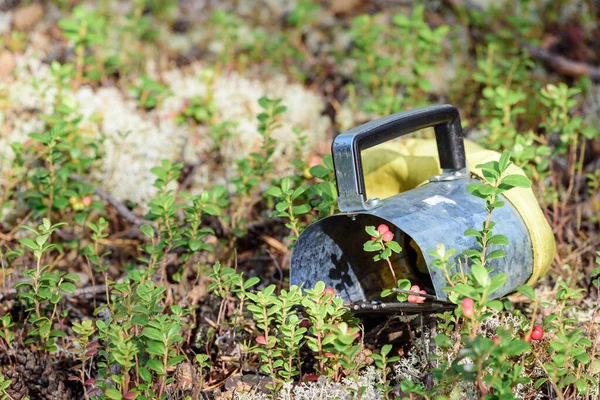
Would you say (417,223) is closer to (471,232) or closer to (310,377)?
(471,232)

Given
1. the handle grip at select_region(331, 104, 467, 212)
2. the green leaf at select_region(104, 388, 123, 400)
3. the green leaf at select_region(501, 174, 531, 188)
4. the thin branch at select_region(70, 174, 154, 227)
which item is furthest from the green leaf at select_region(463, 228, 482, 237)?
the thin branch at select_region(70, 174, 154, 227)

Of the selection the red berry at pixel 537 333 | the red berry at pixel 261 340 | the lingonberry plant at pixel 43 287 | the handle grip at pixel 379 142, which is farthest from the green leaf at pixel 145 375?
the red berry at pixel 537 333

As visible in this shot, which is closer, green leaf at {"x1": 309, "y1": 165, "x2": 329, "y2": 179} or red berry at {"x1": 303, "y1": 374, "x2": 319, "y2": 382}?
red berry at {"x1": 303, "y1": 374, "x2": 319, "y2": 382}

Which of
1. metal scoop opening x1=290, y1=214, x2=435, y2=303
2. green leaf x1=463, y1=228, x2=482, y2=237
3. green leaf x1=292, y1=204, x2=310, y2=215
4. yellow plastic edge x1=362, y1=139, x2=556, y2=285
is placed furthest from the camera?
yellow plastic edge x1=362, y1=139, x2=556, y2=285

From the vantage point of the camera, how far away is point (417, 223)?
2.01 metres

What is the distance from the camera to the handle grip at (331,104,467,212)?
205 cm

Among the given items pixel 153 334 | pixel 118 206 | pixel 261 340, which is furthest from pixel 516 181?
pixel 118 206

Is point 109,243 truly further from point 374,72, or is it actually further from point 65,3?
point 65,3

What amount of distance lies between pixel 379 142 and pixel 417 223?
0.32 meters

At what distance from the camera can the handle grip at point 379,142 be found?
6.72ft

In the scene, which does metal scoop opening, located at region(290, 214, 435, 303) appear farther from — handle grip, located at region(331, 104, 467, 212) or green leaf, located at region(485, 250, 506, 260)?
green leaf, located at region(485, 250, 506, 260)

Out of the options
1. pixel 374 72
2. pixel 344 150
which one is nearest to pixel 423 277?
pixel 344 150

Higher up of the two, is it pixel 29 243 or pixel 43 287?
pixel 29 243

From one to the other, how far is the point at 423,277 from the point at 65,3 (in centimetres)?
376
